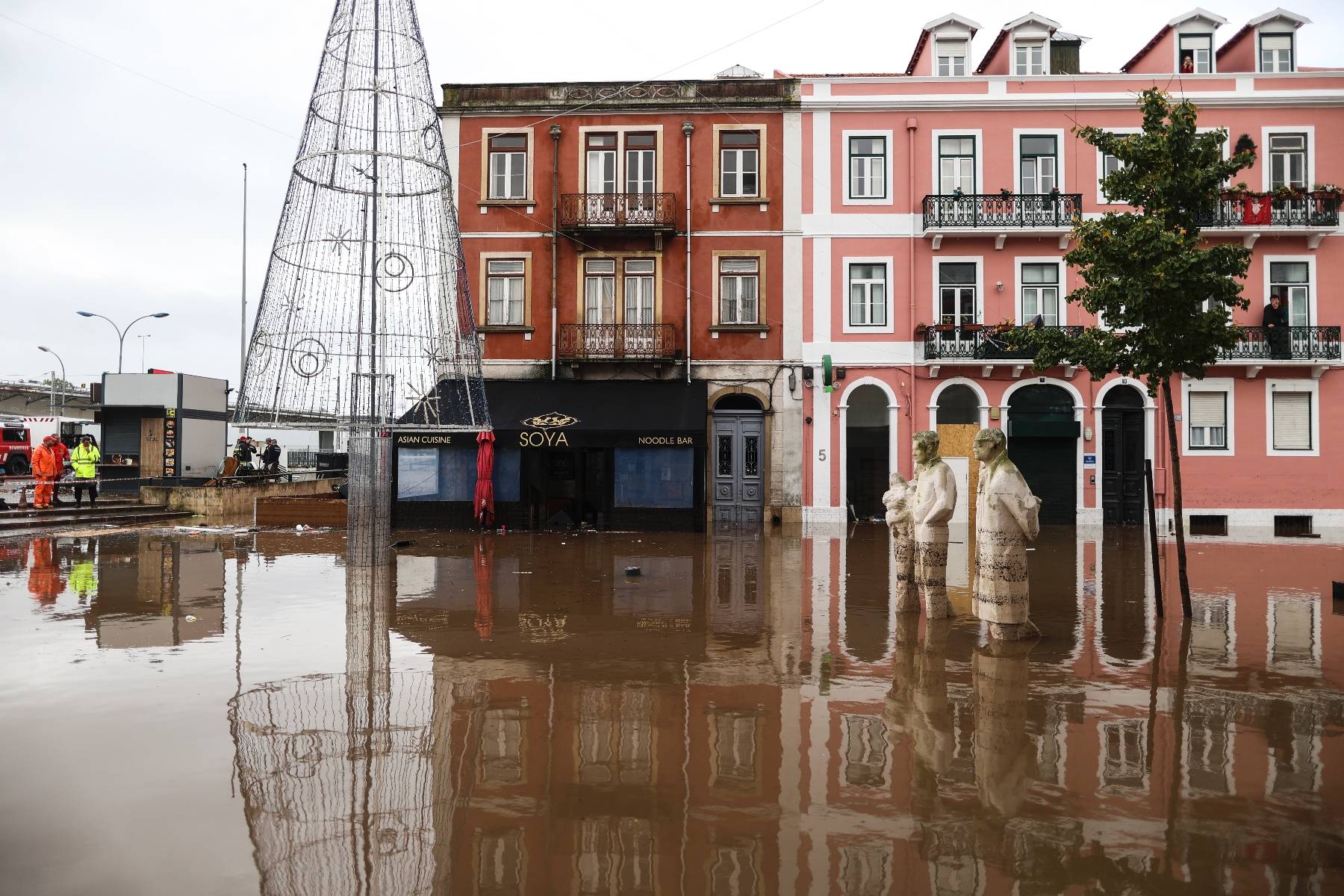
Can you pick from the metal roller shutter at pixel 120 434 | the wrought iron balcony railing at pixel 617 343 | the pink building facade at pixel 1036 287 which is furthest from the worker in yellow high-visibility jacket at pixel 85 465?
the pink building facade at pixel 1036 287

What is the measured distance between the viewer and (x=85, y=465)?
22344 millimetres

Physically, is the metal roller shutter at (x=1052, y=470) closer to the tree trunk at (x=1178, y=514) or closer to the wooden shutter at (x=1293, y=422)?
the wooden shutter at (x=1293, y=422)

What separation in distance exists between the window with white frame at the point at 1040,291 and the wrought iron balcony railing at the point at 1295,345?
4.46m

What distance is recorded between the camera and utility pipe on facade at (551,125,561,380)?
76.5 feet

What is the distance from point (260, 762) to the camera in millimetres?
4906

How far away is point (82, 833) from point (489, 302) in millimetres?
20465

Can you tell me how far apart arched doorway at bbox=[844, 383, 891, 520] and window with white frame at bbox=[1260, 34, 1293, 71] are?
13.4 meters

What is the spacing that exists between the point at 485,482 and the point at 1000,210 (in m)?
14.5

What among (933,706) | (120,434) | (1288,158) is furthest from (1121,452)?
(120,434)

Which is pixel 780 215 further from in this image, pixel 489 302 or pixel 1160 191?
pixel 1160 191

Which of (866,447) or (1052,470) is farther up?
(866,447)

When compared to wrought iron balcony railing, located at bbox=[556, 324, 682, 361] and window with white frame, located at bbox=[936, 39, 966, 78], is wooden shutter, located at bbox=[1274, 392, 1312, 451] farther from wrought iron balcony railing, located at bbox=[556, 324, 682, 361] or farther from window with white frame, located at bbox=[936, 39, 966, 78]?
wrought iron balcony railing, located at bbox=[556, 324, 682, 361]

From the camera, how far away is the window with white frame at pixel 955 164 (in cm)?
2331

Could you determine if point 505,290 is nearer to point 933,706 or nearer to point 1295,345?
point 933,706
